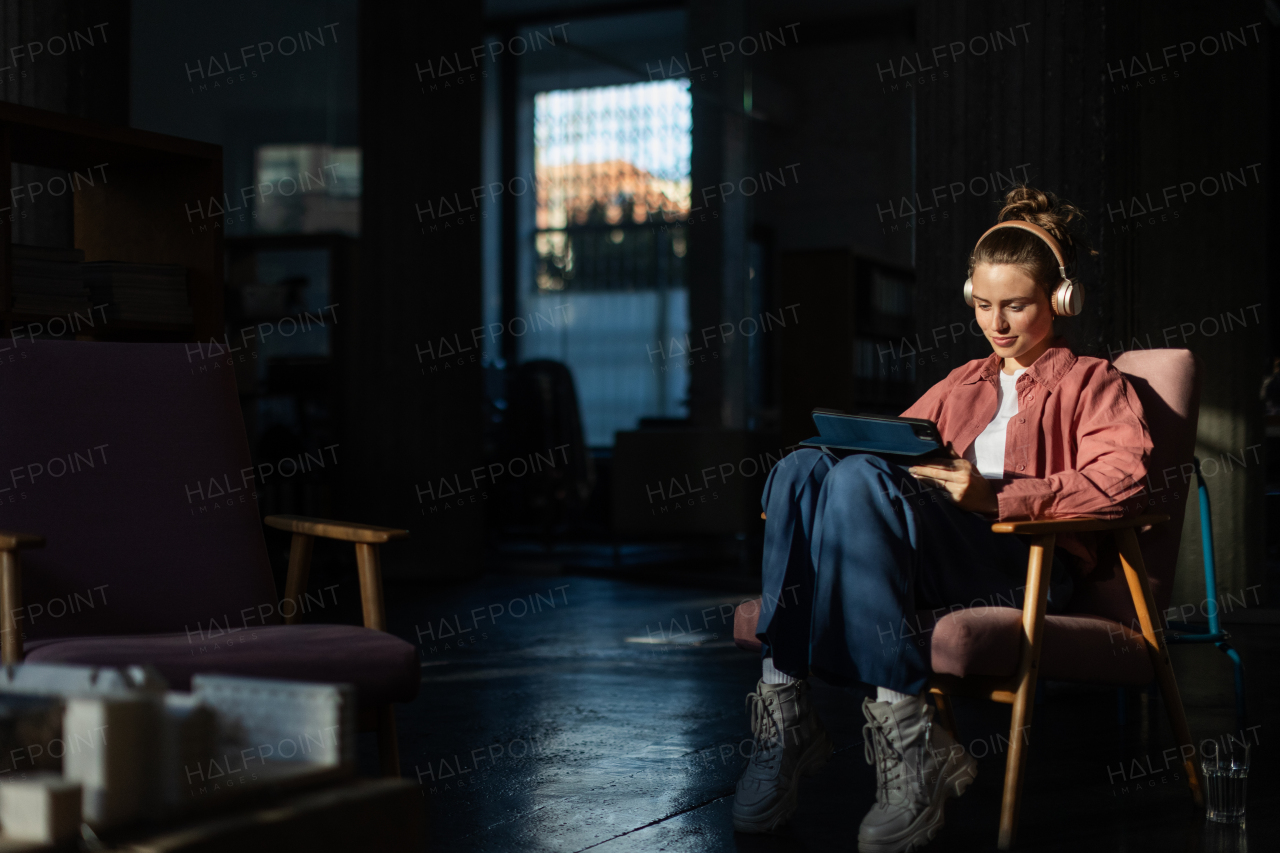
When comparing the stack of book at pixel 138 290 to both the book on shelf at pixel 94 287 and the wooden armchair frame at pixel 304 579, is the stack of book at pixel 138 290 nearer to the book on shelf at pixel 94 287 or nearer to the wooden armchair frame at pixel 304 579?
the book on shelf at pixel 94 287

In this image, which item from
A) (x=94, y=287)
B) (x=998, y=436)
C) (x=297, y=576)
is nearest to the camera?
(x=297, y=576)

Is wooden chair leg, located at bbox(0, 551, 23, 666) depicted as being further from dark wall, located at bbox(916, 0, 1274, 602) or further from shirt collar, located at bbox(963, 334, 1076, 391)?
dark wall, located at bbox(916, 0, 1274, 602)

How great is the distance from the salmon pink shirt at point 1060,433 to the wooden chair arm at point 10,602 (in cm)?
158

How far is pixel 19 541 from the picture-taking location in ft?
6.03

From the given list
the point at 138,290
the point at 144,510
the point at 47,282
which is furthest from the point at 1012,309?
the point at 47,282

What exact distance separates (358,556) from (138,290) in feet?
4.03

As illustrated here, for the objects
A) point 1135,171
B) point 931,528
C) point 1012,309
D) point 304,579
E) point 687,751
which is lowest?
point 687,751

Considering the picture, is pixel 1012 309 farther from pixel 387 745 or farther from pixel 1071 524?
pixel 387 745

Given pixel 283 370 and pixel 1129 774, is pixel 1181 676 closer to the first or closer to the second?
pixel 1129 774

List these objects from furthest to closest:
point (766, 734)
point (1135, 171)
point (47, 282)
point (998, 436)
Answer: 1. point (1135, 171)
2. point (47, 282)
3. point (998, 436)
4. point (766, 734)

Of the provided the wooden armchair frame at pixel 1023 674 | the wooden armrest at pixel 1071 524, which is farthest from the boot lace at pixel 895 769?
the wooden armrest at pixel 1071 524

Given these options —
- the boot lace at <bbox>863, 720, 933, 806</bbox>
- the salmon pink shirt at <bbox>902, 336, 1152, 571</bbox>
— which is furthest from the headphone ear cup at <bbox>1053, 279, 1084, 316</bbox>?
the boot lace at <bbox>863, 720, 933, 806</bbox>

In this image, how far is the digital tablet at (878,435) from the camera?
6.93 feet

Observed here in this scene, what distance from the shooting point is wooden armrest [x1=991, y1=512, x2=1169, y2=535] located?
2070 millimetres
